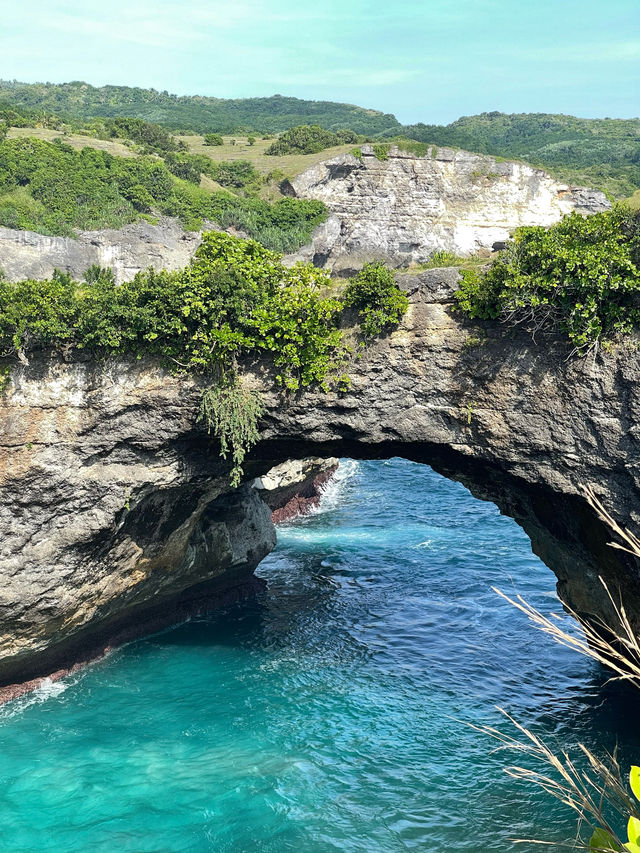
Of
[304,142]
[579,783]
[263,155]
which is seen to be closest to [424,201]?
[304,142]

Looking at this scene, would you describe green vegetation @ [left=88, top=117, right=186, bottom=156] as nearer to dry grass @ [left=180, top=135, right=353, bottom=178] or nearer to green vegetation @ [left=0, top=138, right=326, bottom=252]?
dry grass @ [left=180, top=135, right=353, bottom=178]

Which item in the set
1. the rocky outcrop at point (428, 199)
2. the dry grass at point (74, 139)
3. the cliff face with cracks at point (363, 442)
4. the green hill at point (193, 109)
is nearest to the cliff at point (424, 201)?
the rocky outcrop at point (428, 199)

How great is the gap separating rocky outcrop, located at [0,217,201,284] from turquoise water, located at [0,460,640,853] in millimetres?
21037

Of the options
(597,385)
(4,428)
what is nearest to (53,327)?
(4,428)

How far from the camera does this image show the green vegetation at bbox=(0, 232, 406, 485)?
1457cm

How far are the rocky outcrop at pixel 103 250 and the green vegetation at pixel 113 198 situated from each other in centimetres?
170

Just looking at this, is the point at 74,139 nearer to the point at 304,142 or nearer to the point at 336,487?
the point at 304,142

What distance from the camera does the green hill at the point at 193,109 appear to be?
140625 millimetres

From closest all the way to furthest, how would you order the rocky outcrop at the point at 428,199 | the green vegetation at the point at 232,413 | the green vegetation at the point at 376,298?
the green vegetation at the point at 376,298 → the green vegetation at the point at 232,413 → the rocky outcrop at the point at 428,199

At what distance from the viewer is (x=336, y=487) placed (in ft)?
126

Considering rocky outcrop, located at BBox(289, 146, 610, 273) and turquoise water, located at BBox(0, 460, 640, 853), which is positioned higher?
rocky outcrop, located at BBox(289, 146, 610, 273)

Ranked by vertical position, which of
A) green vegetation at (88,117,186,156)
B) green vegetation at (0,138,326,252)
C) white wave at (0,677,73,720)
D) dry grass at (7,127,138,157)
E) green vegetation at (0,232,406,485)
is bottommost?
white wave at (0,677,73,720)

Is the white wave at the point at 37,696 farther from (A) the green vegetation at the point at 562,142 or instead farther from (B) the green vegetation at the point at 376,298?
(A) the green vegetation at the point at 562,142

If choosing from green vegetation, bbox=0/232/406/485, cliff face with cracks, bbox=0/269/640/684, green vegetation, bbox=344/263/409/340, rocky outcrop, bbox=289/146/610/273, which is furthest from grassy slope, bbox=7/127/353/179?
green vegetation, bbox=344/263/409/340
